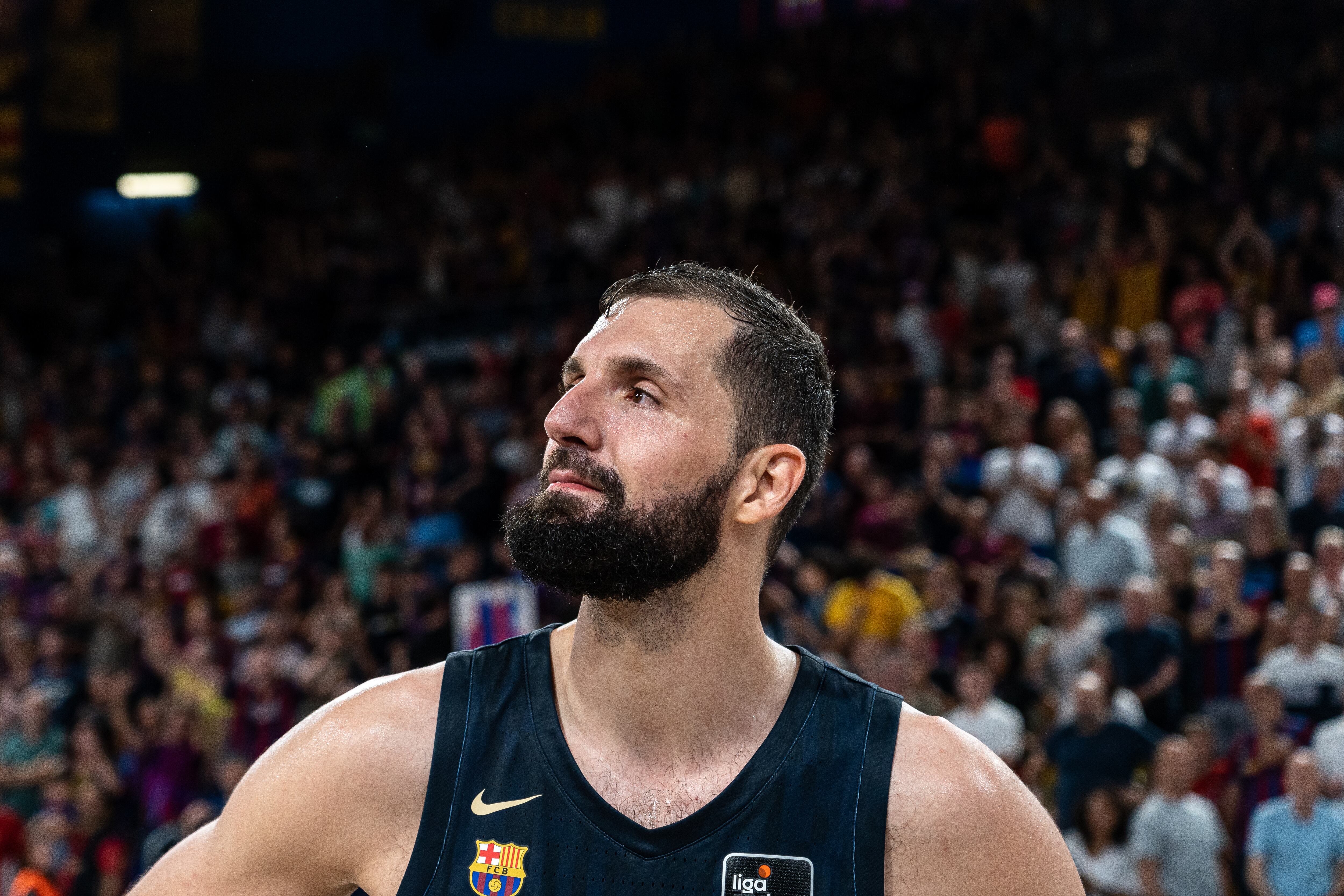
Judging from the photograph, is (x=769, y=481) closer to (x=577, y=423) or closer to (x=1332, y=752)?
(x=577, y=423)

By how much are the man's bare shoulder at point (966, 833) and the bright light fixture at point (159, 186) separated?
1948 centimetres

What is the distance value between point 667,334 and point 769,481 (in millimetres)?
286

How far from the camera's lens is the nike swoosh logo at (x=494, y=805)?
7.42 ft

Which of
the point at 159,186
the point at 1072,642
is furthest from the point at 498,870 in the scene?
the point at 159,186

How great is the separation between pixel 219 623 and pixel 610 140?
8737mm

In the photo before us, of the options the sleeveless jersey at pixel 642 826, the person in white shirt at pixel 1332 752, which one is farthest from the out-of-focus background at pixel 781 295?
the sleeveless jersey at pixel 642 826

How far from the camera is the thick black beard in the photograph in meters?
2.23

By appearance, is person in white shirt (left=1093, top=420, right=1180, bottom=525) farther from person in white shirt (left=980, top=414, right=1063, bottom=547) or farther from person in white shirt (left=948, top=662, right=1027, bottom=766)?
person in white shirt (left=948, top=662, right=1027, bottom=766)

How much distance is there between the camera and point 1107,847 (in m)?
6.62

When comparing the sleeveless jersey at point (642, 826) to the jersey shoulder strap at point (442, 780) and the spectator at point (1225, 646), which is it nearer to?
the jersey shoulder strap at point (442, 780)

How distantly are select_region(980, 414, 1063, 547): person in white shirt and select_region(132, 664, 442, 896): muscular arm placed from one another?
696cm

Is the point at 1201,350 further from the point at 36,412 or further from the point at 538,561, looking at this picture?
the point at 36,412

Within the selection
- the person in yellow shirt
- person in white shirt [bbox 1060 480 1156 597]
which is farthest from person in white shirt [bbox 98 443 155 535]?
person in white shirt [bbox 1060 480 1156 597]

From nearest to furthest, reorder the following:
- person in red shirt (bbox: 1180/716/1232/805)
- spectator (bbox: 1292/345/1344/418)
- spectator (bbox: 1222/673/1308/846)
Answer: spectator (bbox: 1222/673/1308/846) < person in red shirt (bbox: 1180/716/1232/805) < spectator (bbox: 1292/345/1344/418)
